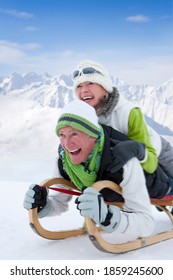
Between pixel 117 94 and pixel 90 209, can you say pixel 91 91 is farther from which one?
pixel 90 209

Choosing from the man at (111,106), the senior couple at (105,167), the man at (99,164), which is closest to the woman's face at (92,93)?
the man at (111,106)

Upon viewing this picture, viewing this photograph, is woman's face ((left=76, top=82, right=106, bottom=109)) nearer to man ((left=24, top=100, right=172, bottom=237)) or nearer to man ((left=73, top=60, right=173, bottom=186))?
man ((left=73, top=60, right=173, bottom=186))

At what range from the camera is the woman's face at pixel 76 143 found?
7.31 feet

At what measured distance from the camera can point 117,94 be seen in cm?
276

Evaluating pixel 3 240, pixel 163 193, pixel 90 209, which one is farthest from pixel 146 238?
pixel 3 240

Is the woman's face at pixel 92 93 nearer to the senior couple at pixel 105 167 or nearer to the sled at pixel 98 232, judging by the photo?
the senior couple at pixel 105 167

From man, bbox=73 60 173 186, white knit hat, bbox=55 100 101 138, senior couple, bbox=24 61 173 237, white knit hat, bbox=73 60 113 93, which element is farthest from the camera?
white knit hat, bbox=73 60 113 93

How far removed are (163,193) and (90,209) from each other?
0.86 meters

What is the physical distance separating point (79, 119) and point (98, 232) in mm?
577

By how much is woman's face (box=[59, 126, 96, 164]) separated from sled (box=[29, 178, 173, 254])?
0.17 m

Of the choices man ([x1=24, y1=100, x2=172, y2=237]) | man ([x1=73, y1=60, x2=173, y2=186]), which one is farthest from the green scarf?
man ([x1=73, y1=60, x2=173, y2=186])

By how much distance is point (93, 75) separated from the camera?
274cm

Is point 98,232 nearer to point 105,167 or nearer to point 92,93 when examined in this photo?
point 105,167

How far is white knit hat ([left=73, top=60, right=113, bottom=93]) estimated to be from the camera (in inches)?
108
